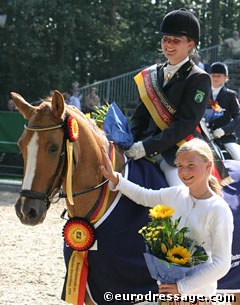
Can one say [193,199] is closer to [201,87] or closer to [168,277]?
[168,277]

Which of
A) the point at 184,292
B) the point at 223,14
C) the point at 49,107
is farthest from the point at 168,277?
the point at 223,14

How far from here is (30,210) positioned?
381cm

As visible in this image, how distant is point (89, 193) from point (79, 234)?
0.28m

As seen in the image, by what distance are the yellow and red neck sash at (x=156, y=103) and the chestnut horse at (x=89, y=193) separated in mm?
420

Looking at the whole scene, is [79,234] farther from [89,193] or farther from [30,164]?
[30,164]

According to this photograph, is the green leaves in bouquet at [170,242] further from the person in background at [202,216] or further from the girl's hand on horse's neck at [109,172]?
the girl's hand on horse's neck at [109,172]

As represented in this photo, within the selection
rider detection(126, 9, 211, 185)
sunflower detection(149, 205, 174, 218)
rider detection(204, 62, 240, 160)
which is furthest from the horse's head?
rider detection(204, 62, 240, 160)

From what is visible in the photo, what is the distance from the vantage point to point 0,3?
20.0 metres

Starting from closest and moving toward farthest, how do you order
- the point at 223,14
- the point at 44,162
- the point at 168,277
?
the point at 168,277 < the point at 44,162 < the point at 223,14

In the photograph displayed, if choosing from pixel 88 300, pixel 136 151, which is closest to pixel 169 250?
pixel 88 300

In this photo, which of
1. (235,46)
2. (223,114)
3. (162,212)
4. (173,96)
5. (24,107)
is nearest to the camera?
(162,212)

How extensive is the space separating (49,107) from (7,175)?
11316 millimetres

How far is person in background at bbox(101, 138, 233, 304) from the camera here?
320cm

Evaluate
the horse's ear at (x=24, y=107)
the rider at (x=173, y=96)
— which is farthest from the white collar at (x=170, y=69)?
the horse's ear at (x=24, y=107)
